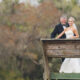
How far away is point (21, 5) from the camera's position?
38.1 meters

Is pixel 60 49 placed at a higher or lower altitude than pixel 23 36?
higher

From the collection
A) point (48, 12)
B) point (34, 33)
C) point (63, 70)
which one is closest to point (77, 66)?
point (63, 70)

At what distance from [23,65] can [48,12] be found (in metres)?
4.88

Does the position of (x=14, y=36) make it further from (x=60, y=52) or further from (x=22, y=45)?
(x=60, y=52)

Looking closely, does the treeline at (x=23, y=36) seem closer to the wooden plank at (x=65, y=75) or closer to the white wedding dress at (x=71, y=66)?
the white wedding dress at (x=71, y=66)

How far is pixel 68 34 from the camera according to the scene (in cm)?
745

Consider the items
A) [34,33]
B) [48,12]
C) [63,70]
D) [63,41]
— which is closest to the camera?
[63,41]

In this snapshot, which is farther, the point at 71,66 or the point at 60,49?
the point at 71,66

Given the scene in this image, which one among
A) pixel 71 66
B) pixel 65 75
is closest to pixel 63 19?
pixel 71 66

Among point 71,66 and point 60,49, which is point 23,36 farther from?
point 60,49

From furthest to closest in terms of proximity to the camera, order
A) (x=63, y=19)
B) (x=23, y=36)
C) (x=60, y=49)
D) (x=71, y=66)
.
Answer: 1. (x=23, y=36)
2. (x=63, y=19)
3. (x=71, y=66)
4. (x=60, y=49)

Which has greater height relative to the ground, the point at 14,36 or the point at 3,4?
the point at 3,4

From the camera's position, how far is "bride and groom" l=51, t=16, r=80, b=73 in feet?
22.3

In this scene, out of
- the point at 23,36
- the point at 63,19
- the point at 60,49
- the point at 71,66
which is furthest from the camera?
the point at 23,36
